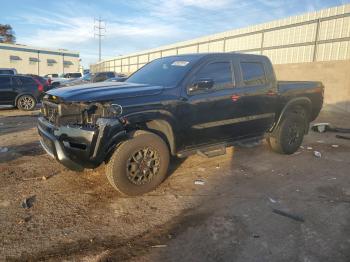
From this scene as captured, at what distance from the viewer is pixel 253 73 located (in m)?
6.05

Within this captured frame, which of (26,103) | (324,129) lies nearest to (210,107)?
(324,129)

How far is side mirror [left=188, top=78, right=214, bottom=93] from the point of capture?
4918 millimetres

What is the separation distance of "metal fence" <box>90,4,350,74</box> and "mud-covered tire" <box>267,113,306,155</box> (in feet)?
33.7

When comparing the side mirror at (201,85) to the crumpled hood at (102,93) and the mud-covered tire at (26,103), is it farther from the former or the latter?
the mud-covered tire at (26,103)

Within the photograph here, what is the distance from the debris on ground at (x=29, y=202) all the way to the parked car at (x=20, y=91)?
1096 cm

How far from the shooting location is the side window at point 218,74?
207 inches

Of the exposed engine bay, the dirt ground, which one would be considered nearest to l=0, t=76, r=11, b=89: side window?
the dirt ground

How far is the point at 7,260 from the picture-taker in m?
3.04

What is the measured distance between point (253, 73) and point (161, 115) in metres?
2.29

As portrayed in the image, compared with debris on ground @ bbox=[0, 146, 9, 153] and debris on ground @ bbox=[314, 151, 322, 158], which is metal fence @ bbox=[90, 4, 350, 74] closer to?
debris on ground @ bbox=[314, 151, 322, 158]

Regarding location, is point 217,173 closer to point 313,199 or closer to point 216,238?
point 313,199

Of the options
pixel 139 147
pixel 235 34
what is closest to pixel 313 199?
pixel 139 147

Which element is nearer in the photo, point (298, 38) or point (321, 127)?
point (321, 127)

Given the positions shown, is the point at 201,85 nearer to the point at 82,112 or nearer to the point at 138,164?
the point at 138,164
